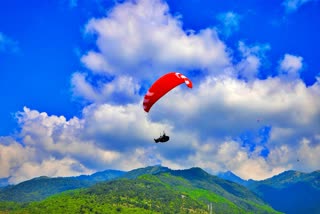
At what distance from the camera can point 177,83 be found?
47031 millimetres

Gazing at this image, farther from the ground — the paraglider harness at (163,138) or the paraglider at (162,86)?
the paraglider at (162,86)

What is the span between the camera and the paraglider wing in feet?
154

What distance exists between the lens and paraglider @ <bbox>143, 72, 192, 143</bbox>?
4688cm

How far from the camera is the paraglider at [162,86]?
154ft

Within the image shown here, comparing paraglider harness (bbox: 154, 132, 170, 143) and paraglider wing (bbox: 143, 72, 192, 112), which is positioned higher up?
paraglider wing (bbox: 143, 72, 192, 112)

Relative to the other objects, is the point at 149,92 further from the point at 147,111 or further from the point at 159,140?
the point at 159,140

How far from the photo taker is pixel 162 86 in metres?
47.0

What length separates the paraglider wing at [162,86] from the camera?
4688 cm

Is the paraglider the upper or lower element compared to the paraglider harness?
upper

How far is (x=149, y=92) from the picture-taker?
47.8 metres

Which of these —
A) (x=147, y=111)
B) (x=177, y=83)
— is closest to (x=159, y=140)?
(x=147, y=111)

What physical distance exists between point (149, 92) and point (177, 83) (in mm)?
3843

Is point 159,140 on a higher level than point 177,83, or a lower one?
lower

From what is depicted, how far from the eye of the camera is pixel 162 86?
154 feet
